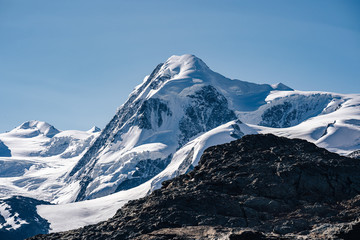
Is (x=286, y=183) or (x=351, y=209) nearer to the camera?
(x=351, y=209)

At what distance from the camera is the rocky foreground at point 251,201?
43.7 metres

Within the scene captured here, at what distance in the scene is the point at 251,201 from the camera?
4831cm

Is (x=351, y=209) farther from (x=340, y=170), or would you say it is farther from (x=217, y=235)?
(x=217, y=235)

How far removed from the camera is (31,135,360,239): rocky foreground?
1719 inches

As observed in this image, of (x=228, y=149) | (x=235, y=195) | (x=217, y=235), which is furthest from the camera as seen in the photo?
(x=228, y=149)

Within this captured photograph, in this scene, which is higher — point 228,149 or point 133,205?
point 228,149

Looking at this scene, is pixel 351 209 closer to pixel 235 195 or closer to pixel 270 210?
pixel 270 210

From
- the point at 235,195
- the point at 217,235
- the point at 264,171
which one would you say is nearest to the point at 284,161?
the point at 264,171

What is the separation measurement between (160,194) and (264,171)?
8.13 meters

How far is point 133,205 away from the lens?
5231 cm

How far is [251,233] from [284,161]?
16.5m

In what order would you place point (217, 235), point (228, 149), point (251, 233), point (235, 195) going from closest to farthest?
1. point (251, 233)
2. point (217, 235)
3. point (235, 195)
4. point (228, 149)

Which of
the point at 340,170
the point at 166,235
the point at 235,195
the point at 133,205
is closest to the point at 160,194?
the point at 133,205

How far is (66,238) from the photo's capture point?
158 ft
